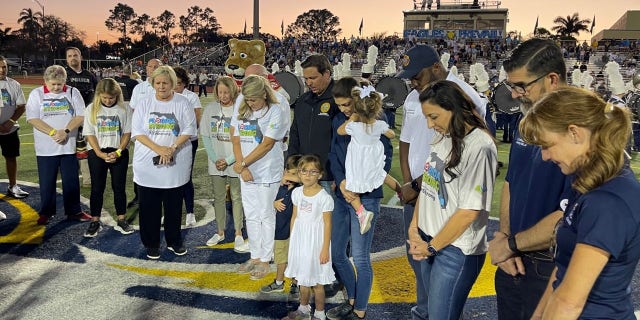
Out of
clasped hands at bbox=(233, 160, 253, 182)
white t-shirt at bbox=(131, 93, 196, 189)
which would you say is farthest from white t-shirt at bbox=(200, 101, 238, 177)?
clasped hands at bbox=(233, 160, 253, 182)

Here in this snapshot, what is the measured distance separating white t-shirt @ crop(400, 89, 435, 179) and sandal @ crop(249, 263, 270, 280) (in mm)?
1968

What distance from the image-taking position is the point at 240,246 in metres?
5.43

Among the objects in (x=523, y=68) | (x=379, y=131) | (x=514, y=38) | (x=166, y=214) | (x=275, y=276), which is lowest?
(x=275, y=276)

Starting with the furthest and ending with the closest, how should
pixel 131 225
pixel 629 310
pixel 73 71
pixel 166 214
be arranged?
pixel 73 71 → pixel 131 225 → pixel 166 214 → pixel 629 310

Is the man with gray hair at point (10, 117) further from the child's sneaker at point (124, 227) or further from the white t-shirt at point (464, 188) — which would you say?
the white t-shirt at point (464, 188)

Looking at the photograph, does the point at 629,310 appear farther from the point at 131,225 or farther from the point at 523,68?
the point at 131,225

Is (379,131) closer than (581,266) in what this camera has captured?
No

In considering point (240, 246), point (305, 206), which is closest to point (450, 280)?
point (305, 206)

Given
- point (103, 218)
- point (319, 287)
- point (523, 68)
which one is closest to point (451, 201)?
point (523, 68)

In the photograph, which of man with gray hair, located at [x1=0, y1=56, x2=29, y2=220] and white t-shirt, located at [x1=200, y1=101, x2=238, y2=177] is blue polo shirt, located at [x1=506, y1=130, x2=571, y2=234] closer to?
white t-shirt, located at [x1=200, y1=101, x2=238, y2=177]

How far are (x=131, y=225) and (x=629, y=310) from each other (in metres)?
5.65

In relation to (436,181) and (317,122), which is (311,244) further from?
(436,181)

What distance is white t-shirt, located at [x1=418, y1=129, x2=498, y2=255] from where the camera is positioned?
2.43 m

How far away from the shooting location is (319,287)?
150 inches
